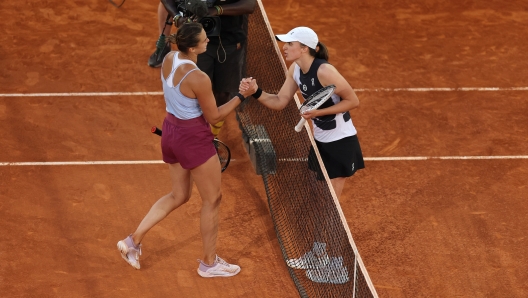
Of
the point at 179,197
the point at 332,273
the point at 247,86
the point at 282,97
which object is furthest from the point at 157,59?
the point at 332,273

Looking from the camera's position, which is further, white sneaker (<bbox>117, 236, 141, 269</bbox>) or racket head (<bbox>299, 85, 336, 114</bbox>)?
white sneaker (<bbox>117, 236, 141, 269</bbox>)

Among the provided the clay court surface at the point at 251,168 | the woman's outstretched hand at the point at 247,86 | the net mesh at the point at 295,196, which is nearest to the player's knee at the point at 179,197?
the clay court surface at the point at 251,168

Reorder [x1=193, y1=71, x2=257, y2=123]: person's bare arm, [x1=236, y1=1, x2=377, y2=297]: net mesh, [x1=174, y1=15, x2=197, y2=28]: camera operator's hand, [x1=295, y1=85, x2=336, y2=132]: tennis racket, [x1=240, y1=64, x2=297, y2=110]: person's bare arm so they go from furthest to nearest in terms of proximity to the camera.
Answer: [x1=174, y1=15, x2=197, y2=28]: camera operator's hand < [x1=240, y1=64, x2=297, y2=110]: person's bare arm < [x1=236, y1=1, x2=377, y2=297]: net mesh < [x1=295, y1=85, x2=336, y2=132]: tennis racket < [x1=193, y1=71, x2=257, y2=123]: person's bare arm

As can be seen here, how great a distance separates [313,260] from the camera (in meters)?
7.77

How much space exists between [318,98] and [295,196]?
165 centimetres

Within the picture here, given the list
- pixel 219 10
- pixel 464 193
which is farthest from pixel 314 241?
pixel 219 10

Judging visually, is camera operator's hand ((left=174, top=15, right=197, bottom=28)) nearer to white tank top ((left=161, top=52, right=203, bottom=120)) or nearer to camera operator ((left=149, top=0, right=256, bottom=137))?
camera operator ((left=149, top=0, right=256, bottom=137))

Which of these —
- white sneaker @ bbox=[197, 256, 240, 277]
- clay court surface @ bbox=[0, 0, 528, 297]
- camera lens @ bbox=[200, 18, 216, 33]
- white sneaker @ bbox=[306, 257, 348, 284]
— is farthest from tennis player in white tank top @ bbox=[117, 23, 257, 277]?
camera lens @ bbox=[200, 18, 216, 33]

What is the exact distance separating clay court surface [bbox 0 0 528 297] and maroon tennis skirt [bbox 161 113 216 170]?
4.08 ft

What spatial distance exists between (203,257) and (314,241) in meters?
1.04

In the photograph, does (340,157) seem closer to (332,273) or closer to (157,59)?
(332,273)

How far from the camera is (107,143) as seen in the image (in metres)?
9.64

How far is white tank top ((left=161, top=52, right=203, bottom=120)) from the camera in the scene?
6.82m

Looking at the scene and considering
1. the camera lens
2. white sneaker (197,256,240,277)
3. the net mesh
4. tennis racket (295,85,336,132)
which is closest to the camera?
tennis racket (295,85,336,132)
